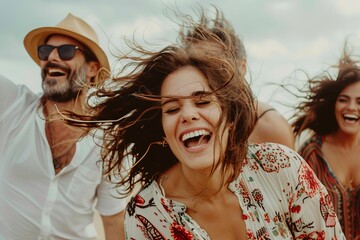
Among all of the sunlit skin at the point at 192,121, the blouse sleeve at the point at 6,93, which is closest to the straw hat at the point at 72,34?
the blouse sleeve at the point at 6,93

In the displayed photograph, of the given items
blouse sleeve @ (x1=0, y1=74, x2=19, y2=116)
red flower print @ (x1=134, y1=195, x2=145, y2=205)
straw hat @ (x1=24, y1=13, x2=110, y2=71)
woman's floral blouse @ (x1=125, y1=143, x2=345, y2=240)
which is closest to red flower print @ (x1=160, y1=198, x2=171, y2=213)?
woman's floral blouse @ (x1=125, y1=143, x2=345, y2=240)

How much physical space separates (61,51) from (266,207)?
265 cm

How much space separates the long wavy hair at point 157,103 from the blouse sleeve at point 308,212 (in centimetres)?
31

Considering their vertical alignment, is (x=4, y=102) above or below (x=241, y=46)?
below

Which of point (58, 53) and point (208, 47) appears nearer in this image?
point (208, 47)

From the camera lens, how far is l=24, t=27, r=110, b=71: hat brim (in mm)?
5723

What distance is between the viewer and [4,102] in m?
5.04

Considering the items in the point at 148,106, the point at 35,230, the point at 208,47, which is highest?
the point at 208,47

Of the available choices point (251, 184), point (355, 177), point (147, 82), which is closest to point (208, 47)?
point (147, 82)

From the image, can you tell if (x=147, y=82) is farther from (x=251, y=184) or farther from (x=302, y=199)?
(x=302, y=199)

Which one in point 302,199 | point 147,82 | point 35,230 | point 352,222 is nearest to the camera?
point 302,199

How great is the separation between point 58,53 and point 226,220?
8.04ft

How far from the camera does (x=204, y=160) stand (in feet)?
11.1

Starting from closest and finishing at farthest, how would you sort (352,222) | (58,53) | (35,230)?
(35,230)
(58,53)
(352,222)
